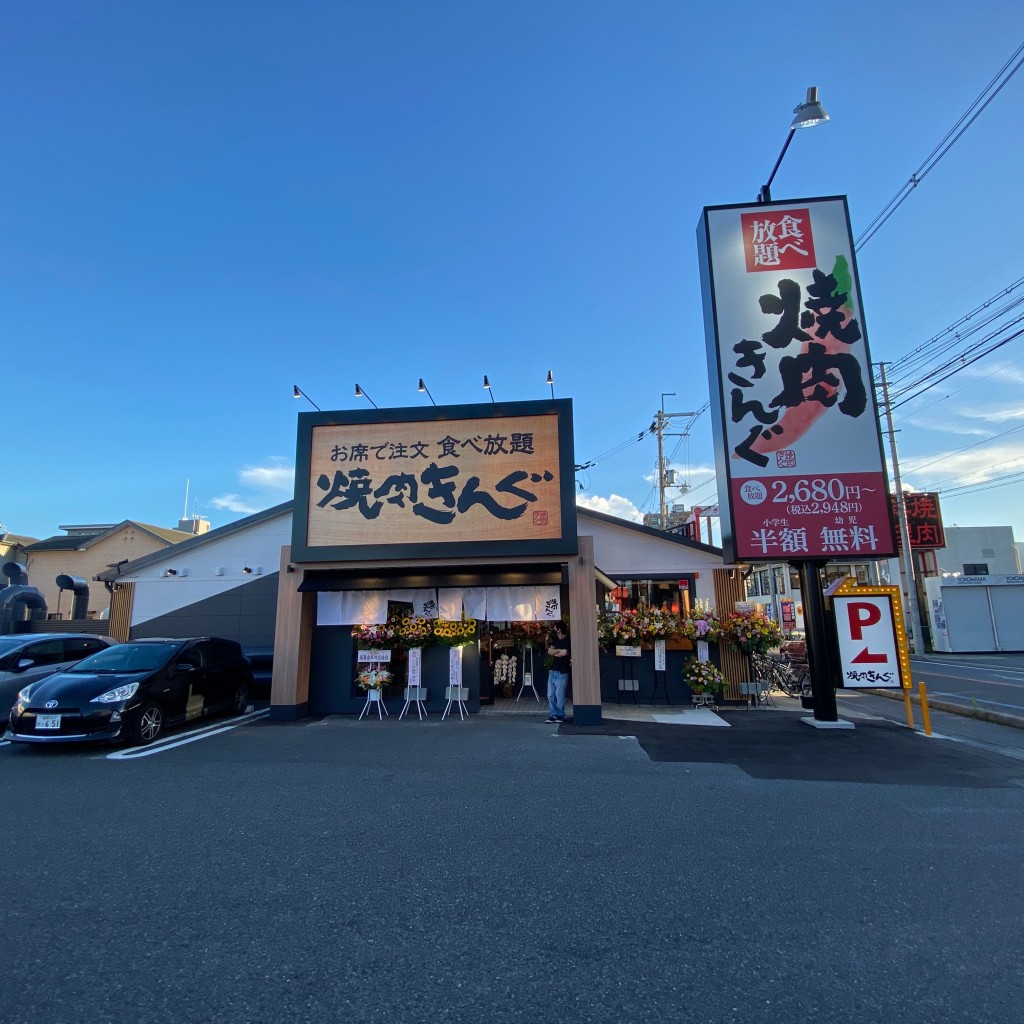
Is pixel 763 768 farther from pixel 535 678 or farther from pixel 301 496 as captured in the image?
pixel 301 496

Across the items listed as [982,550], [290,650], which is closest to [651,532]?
[290,650]

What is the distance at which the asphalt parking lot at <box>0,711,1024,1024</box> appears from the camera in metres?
2.67

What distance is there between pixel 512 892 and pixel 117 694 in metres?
6.81

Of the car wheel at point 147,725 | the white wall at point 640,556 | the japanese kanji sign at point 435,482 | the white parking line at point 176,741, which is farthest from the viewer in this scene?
the white wall at point 640,556

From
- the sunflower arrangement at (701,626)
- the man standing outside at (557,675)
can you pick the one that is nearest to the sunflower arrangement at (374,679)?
the man standing outside at (557,675)

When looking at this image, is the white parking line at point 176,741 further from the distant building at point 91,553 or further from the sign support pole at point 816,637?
the distant building at point 91,553

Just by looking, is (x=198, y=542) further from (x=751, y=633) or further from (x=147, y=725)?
(x=751, y=633)

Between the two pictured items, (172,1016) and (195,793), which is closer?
(172,1016)

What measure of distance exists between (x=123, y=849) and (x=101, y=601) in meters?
28.0

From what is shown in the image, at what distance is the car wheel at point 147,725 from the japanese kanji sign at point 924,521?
30.2m

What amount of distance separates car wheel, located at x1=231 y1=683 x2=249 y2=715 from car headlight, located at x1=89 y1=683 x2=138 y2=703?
288 centimetres

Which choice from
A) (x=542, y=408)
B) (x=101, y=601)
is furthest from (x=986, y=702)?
(x=101, y=601)

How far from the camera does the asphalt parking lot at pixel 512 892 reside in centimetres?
267

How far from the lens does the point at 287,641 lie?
10.6 meters
